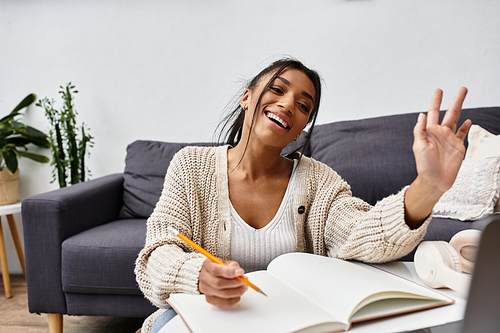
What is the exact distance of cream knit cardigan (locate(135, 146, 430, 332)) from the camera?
691mm

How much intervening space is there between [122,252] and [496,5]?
2.33 m

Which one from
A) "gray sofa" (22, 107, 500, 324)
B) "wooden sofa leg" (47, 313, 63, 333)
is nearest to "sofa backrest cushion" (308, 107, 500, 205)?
"gray sofa" (22, 107, 500, 324)

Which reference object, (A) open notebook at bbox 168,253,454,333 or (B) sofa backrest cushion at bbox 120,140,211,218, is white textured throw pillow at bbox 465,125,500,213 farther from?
(B) sofa backrest cushion at bbox 120,140,211,218

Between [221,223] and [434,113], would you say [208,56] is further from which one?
[434,113]

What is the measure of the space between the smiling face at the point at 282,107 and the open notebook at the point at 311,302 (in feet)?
1.21

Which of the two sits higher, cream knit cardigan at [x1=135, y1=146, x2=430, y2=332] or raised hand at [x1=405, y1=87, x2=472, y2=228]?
raised hand at [x1=405, y1=87, x2=472, y2=228]

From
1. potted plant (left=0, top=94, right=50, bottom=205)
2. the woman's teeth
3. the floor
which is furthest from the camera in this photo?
potted plant (left=0, top=94, right=50, bottom=205)

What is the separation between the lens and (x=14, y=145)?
7.57 ft

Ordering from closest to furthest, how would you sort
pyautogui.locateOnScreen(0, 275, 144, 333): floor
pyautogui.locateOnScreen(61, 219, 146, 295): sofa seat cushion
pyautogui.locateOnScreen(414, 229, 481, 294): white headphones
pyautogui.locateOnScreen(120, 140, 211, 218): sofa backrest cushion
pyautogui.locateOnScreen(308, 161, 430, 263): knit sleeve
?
pyautogui.locateOnScreen(414, 229, 481, 294): white headphones → pyautogui.locateOnScreen(308, 161, 430, 263): knit sleeve → pyautogui.locateOnScreen(61, 219, 146, 295): sofa seat cushion → pyautogui.locateOnScreen(0, 275, 144, 333): floor → pyautogui.locateOnScreen(120, 140, 211, 218): sofa backrest cushion

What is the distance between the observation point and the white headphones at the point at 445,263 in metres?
0.59

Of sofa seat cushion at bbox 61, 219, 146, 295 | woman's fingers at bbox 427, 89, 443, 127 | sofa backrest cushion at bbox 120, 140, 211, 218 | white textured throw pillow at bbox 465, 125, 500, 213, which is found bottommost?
sofa seat cushion at bbox 61, 219, 146, 295

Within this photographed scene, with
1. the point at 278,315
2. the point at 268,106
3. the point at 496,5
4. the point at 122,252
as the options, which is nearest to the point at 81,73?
the point at 122,252

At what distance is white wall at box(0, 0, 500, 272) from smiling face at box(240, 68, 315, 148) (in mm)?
1291

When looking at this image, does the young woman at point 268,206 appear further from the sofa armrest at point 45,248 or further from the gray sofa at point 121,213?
the sofa armrest at point 45,248
